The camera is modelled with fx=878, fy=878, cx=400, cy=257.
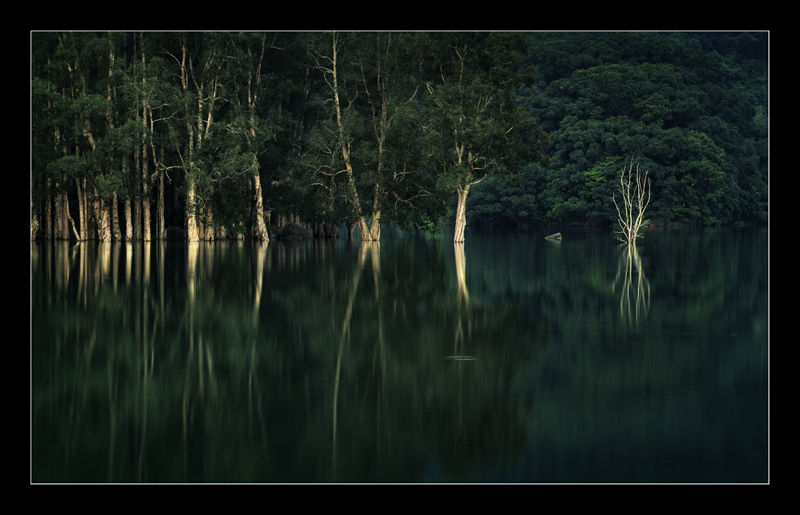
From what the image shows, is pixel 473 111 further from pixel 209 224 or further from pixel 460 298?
pixel 460 298

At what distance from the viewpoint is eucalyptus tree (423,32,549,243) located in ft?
135

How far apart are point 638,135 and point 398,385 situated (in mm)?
66758

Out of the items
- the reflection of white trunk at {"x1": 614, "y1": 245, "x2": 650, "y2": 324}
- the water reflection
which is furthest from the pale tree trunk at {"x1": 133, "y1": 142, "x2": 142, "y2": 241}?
the water reflection

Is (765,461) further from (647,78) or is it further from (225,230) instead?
(647,78)

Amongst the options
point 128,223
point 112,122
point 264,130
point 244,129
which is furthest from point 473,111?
point 128,223

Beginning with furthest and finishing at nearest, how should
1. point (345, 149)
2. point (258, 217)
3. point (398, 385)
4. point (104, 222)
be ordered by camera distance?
point (258, 217), point (345, 149), point (104, 222), point (398, 385)

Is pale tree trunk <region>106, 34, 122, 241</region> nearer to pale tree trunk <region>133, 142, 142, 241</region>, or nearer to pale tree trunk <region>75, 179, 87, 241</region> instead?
pale tree trunk <region>133, 142, 142, 241</region>

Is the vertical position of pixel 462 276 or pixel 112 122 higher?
pixel 112 122

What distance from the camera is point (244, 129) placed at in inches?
1657

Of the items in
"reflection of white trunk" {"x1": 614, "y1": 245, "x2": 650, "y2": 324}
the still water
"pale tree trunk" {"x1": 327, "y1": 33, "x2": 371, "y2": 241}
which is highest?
"pale tree trunk" {"x1": 327, "y1": 33, "x2": 371, "y2": 241}

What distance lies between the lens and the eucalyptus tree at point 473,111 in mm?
41031

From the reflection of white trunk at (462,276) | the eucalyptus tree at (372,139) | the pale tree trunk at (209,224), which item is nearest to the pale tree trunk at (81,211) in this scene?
the pale tree trunk at (209,224)

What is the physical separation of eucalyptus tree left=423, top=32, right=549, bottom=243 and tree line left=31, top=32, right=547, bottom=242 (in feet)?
0.31

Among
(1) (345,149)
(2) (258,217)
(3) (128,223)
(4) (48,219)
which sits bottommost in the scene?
(3) (128,223)
